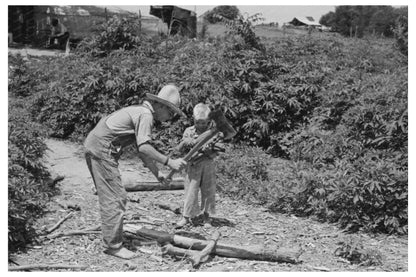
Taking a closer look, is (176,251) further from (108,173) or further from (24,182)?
(24,182)

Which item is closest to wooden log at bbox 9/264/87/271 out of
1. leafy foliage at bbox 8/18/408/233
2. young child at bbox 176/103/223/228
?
young child at bbox 176/103/223/228

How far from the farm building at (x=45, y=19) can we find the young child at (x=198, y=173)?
1406 cm

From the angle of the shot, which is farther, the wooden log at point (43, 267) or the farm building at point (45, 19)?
the farm building at point (45, 19)

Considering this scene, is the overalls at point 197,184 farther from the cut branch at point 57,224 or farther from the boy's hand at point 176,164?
the cut branch at point 57,224

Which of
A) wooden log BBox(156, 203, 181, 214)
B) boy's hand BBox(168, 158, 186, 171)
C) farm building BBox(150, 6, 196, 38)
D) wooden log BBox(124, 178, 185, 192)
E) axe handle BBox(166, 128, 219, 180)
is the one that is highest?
farm building BBox(150, 6, 196, 38)

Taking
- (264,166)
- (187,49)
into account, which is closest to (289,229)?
(264,166)

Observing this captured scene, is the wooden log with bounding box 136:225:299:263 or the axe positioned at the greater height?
the axe

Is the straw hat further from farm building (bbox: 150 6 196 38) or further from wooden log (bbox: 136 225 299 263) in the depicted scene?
farm building (bbox: 150 6 196 38)

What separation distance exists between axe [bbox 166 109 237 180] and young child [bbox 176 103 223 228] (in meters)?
0.30

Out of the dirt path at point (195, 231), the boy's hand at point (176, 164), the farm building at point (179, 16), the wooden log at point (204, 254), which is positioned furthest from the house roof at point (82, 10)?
the wooden log at point (204, 254)

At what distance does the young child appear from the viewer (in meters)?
6.10

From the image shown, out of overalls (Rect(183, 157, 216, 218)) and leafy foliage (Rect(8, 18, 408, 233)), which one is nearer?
overalls (Rect(183, 157, 216, 218))

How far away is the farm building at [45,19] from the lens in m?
20.6

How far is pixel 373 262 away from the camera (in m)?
5.39
